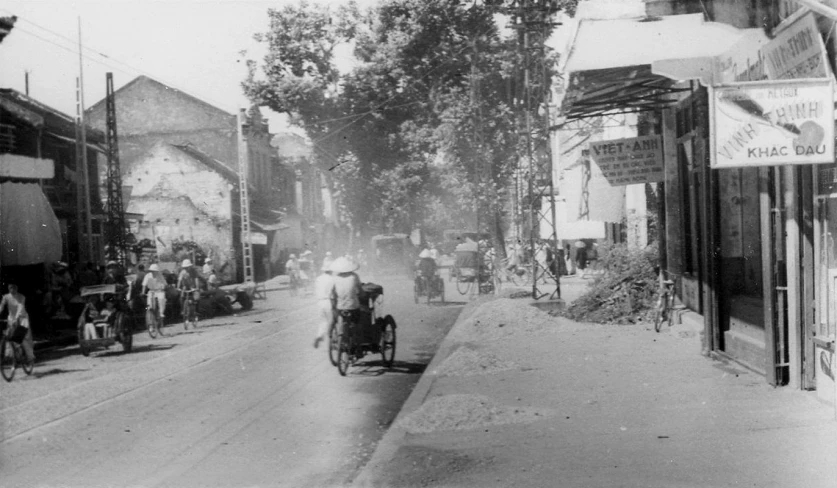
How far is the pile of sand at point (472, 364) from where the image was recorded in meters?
10.9

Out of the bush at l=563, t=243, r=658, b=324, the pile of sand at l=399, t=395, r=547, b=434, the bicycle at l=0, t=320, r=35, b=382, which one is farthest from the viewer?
the bush at l=563, t=243, r=658, b=324

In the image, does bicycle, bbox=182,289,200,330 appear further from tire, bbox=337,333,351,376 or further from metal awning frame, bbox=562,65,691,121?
metal awning frame, bbox=562,65,691,121

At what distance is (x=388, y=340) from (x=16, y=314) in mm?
5644

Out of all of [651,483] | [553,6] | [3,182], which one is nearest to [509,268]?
[553,6]

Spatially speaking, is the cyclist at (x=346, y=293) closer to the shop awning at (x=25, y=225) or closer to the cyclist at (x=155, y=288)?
the shop awning at (x=25, y=225)

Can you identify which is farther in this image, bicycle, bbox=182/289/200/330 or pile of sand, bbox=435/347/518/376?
bicycle, bbox=182/289/200/330

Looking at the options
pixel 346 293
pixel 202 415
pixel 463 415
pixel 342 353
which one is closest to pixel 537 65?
pixel 346 293

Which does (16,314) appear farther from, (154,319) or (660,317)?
(660,317)

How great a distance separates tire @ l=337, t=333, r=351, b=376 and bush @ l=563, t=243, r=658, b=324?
20.0 feet

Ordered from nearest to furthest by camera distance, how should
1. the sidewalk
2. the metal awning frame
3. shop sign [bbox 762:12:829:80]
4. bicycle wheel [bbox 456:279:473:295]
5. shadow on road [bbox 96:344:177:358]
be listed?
the sidewalk
shop sign [bbox 762:12:829:80]
the metal awning frame
shadow on road [bbox 96:344:177:358]
bicycle wheel [bbox 456:279:473:295]

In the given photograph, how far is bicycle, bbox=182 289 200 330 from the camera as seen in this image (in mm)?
19719

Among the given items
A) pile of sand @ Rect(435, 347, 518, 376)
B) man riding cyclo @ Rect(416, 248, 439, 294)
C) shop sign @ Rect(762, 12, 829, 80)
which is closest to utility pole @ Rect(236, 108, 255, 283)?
man riding cyclo @ Rect(416, 248, 439, 294)

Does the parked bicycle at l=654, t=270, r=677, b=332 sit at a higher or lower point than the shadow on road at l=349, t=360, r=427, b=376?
higher

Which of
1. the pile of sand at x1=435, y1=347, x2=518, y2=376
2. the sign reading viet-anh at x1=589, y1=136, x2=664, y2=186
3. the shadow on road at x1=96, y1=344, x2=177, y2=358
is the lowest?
the shadow on road at x1=96, y1=344, x2=177, y2=358
